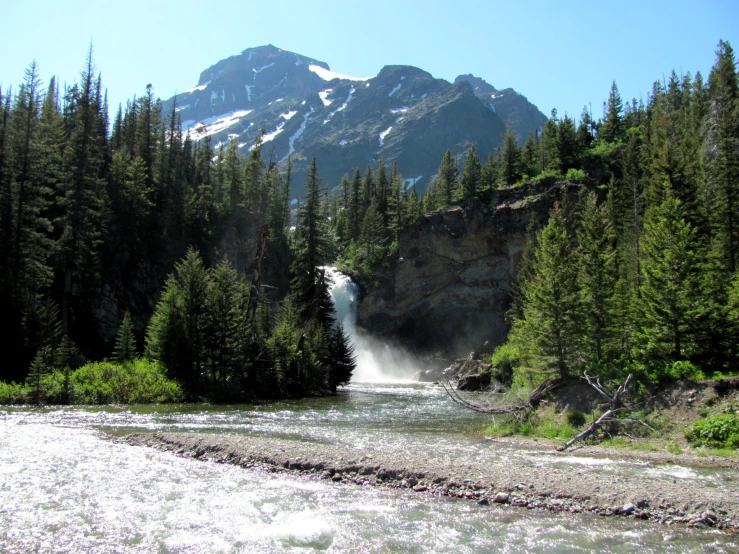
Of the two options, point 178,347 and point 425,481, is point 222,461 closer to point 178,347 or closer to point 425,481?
point 425,481

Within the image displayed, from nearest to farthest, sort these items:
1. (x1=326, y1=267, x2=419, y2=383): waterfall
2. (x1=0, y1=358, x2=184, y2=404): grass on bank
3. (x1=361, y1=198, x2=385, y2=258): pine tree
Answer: (x1=0, y1=358, x2=184, y2=404): grass on bank
(x1=326, y1=267, x2=419, y2=383): waterfall
(x1=361, y1=198, x2=385, y2=258): pine tree

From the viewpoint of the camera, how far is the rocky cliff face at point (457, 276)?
6888cm

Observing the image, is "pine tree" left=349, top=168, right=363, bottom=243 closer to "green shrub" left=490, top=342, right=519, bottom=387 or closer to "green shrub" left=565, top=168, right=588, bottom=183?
"green shrub" left=565, top=168, right=588, bottom=183

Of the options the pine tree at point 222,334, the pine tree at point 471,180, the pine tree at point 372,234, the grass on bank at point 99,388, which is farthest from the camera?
the pine tree at point 372,234

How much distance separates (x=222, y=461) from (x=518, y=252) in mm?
57356

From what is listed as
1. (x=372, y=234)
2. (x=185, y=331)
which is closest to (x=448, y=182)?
(x=372, y=234)

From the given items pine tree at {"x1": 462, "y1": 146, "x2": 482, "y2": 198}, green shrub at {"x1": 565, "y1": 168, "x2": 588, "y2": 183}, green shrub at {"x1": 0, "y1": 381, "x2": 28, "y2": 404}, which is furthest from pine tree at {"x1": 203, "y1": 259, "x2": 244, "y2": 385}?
green shrub at {"x1": 565, "y1": 168, "x2": 588, "y2": 183}

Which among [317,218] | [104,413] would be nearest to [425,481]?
[104,413]

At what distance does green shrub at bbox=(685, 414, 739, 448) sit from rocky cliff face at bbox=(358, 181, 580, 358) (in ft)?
159

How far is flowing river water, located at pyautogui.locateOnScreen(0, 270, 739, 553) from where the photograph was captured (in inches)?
380

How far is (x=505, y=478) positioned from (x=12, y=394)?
27309mm

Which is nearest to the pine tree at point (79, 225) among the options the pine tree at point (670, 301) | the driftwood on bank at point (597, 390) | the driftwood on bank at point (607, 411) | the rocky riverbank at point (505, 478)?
the rocky riverbank at point (505, 478)

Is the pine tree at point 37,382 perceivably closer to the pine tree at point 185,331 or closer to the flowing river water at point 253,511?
the pine tree at point 185,331

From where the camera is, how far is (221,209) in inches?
2913
